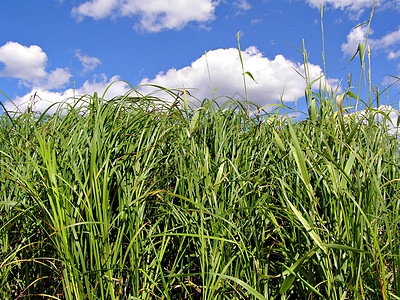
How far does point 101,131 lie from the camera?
1603 millimetres

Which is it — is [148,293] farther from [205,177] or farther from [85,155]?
[85,155]

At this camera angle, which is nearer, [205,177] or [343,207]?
[343,207]

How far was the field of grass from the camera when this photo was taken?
4.35 feet

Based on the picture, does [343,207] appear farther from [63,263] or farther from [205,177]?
[63,263]

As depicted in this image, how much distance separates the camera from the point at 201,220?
1230 millimetres

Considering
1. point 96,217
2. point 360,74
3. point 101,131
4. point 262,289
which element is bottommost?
point 262,289

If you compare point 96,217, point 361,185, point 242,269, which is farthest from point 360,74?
point 96,217

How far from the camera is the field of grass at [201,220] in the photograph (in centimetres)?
133

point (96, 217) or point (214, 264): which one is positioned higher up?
point (96, 217)

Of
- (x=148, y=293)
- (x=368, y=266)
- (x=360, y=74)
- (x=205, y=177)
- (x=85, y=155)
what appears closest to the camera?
(x=368, y=266)

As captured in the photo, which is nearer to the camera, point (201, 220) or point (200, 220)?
point (201, 220)

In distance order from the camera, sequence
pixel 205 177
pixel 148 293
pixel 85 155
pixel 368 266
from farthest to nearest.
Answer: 1. pixel 85 155
2. pixel 205 177
3. pixel 148 293
4. pixel 368 266

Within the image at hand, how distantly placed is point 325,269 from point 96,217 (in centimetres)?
98

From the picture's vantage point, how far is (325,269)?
1.35 metres
